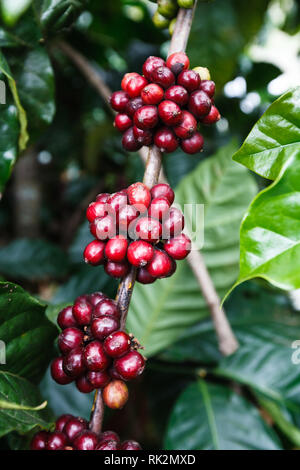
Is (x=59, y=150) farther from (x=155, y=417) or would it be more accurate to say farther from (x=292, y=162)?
(x=292, y=162)

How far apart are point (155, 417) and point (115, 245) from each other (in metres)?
1.03

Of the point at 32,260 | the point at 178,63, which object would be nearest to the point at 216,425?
the point at 178,63

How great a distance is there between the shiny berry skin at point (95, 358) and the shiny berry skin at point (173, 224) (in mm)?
200

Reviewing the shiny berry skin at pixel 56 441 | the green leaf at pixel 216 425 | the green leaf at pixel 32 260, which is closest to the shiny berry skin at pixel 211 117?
the shiny berry skin at pixel 56 441

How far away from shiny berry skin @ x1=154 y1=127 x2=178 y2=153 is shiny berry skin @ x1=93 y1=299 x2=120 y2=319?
0.26m

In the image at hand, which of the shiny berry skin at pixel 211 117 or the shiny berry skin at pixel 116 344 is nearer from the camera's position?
the shiny berry skin at pixel 116 344

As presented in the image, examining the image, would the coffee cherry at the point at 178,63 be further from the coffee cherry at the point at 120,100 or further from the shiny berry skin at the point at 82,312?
the shiny berry skin at the point at 82,312

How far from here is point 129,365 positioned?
565 mm

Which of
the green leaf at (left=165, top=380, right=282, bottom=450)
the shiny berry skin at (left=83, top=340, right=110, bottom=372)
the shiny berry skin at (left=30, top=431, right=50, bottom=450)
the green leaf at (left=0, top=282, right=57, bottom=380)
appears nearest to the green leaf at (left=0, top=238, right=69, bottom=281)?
the green leaf at (left=165, top=380, right=282, bottom=450)

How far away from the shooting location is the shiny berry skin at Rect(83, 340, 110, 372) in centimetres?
57

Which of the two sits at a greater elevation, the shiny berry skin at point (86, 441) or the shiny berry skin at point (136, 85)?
the shiny berry skin at point (136, 85)

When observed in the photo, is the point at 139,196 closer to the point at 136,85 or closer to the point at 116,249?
the point at 116,249

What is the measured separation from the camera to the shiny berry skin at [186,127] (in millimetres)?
627

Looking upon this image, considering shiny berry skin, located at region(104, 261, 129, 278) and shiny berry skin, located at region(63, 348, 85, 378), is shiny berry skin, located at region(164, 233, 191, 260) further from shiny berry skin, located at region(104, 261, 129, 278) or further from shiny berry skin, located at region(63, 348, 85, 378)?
shiny berry skin, located at region(63, 348, 85, 378)
